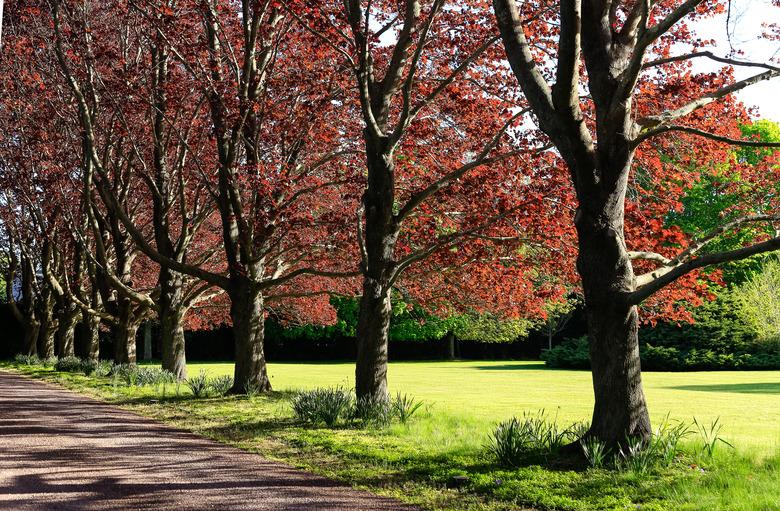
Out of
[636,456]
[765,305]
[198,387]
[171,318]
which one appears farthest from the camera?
[765,305]

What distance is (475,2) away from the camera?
14094mm

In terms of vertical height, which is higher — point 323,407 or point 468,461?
point 323,407

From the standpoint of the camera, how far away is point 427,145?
15.1 m

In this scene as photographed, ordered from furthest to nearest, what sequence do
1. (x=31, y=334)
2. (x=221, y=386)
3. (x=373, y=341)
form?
(x=31, y=334) < (x=221, y=386) < (x=373, y=341)

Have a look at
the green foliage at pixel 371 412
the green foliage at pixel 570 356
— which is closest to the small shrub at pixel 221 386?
the green foliage at pixel 371 412

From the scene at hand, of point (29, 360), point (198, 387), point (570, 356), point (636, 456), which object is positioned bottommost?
point (636, 456)

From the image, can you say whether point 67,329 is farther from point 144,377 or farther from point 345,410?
point 345,410

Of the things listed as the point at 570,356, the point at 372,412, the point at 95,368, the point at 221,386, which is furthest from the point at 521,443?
the point at 570,356

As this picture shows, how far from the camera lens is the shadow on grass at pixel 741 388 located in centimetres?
2389

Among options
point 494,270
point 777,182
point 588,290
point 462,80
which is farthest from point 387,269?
point 777,182

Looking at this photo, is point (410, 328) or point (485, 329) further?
point (485, 329)

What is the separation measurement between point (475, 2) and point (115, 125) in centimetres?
1107

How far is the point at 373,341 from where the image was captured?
13281mm

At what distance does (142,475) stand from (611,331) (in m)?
5.25
